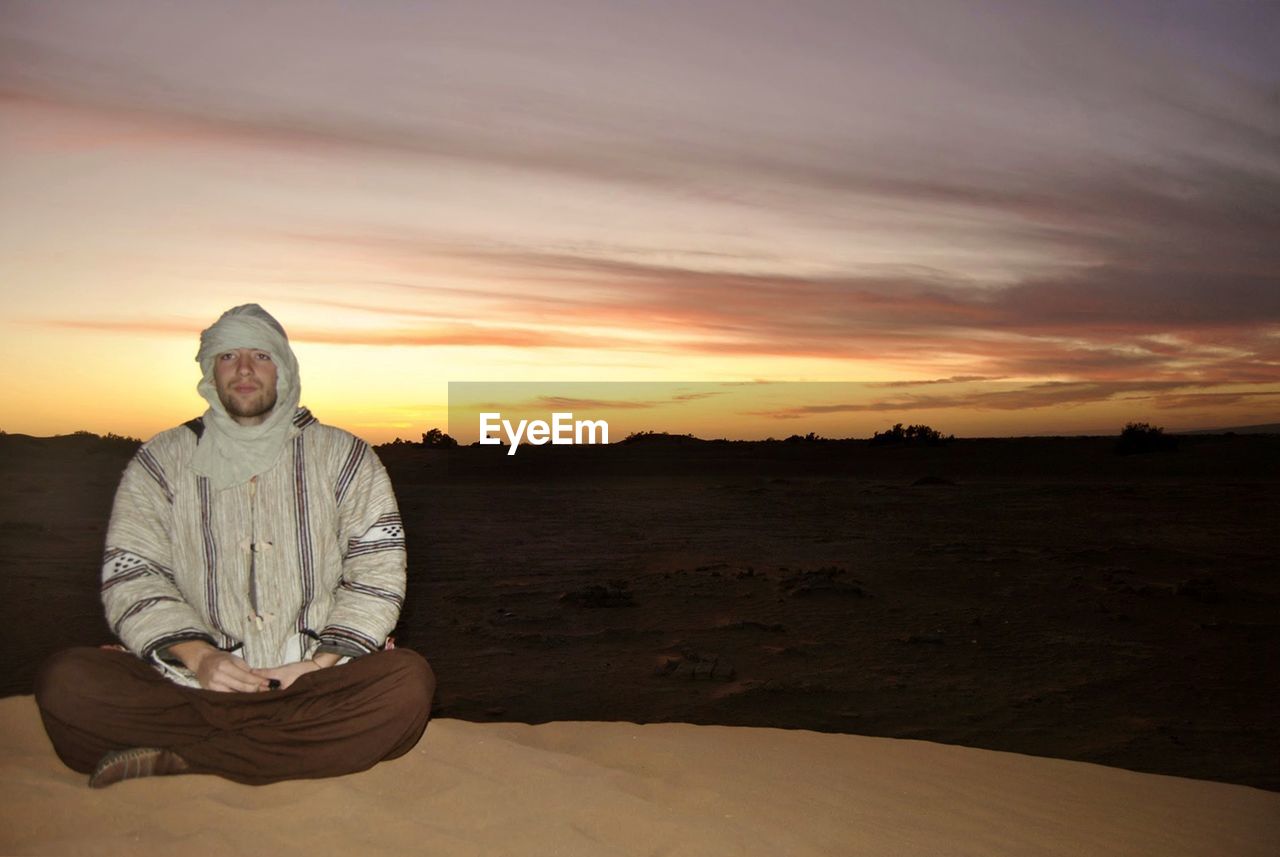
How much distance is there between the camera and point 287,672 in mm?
4176

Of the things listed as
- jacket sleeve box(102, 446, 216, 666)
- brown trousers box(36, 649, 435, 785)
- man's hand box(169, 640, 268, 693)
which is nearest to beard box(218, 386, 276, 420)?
jacket sleeve box(102, 446, 216, 666)

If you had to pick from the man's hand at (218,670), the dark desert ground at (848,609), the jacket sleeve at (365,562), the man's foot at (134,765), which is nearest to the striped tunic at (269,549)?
the jacket sleeve at (365,562)

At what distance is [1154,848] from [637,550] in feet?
35.5

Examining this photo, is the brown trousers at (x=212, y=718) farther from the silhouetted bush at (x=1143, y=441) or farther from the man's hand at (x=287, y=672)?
the silhouetted bush at (x=1143, y=441)

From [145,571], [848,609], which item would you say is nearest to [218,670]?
[145,571]

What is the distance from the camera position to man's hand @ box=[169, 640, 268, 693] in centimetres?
397

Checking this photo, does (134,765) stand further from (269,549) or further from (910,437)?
(910,437)

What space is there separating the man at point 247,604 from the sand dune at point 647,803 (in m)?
0.17

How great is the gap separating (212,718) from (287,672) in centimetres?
31

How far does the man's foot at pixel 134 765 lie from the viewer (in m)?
3.89

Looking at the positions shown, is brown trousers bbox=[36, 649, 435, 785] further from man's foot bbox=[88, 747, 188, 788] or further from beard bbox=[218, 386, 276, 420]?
beard bbox=[218, 386, 276, 420]

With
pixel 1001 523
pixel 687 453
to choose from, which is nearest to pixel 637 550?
pixel 1001 523

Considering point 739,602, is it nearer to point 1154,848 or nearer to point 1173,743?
point 1173,743

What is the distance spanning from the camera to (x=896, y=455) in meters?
36.7
